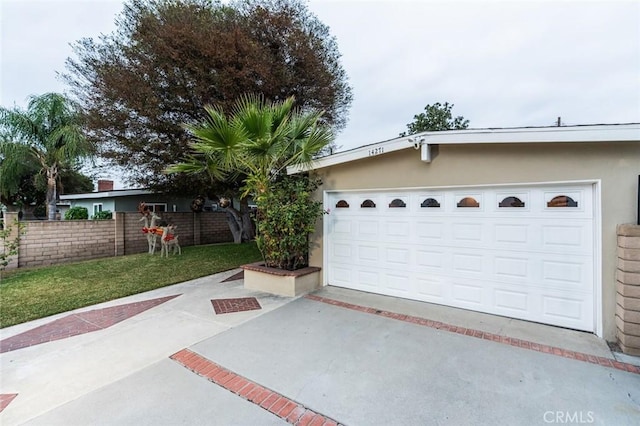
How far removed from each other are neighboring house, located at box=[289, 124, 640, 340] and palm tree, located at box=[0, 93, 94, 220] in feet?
50.5

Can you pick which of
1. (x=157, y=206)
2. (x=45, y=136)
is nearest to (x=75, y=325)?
(x=157, y=206)

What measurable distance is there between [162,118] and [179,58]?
1962mm

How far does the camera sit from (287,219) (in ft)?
19.9

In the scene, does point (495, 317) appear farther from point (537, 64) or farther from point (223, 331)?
point (537, 64)

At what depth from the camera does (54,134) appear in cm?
1497

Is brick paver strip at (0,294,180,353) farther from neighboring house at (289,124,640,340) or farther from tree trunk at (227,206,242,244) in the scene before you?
tree trunk at (227,206,242,244)

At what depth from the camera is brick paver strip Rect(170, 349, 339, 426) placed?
263cm

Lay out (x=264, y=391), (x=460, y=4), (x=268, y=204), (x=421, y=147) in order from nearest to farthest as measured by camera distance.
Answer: (x=264, y=391) → (x=421, y=147) → (x=268, y=204) → (x=460, y=4)

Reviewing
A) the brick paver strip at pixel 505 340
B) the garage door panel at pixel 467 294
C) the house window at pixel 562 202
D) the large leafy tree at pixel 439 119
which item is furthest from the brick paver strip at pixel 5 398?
the large leafy tree at pixel 439 119

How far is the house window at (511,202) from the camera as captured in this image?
4827mm

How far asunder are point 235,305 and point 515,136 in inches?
223

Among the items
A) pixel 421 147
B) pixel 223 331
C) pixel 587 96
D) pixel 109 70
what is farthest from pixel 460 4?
pixel 109 70

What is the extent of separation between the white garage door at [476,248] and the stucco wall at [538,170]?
7.5 inches

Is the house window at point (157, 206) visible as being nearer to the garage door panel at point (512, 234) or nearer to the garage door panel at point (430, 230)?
the garage door panel at point (430, 230)
